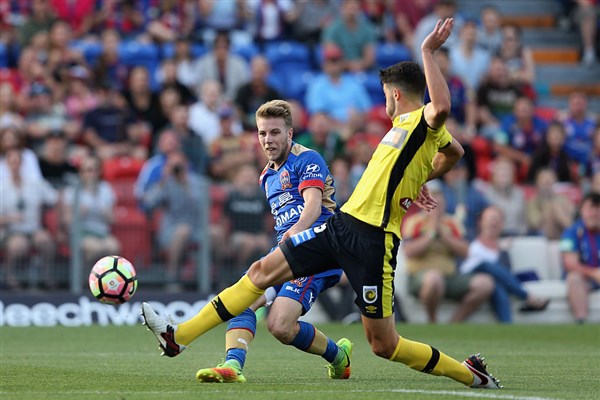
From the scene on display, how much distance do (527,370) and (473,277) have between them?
6.73 m

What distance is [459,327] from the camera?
14805mm

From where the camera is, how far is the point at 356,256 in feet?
23.9

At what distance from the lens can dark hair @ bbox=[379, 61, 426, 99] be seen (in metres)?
7.41

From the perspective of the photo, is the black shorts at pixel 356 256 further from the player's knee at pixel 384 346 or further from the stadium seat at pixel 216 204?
the stadium seat at pixel 216 204

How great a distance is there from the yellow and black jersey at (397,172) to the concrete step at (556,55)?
55.7 feet

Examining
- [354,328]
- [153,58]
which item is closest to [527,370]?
[354,328]

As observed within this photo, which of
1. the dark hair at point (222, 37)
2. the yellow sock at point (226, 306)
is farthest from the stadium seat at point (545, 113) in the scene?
the yellow sock at point (226, 306)

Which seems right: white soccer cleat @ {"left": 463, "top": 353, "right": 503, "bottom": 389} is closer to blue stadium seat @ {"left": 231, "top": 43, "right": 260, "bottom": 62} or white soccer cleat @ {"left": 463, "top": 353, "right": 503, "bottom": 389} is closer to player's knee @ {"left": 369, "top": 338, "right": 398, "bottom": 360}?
player's knee @ {"left": 369, "top": 338, "right": 398, "bottom": 360}

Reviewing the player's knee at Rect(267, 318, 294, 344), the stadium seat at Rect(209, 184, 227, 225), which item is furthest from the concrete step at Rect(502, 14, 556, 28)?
the player's knee at Rect(267, 318, 294, 344)

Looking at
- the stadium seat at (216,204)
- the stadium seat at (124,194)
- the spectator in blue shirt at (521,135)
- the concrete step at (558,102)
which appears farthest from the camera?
the concrete step at (558,102)

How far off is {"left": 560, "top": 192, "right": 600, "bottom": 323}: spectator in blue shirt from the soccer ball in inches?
358

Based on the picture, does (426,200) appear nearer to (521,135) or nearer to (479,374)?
(479,374)

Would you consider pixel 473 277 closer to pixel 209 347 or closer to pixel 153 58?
pixel 209 347

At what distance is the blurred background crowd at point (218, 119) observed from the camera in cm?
1566
